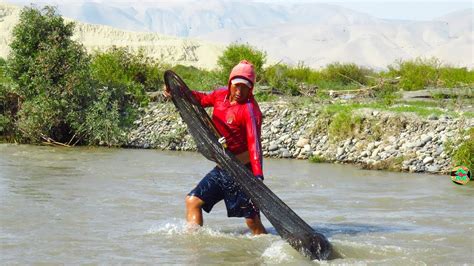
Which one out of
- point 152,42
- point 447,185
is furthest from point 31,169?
point 152,42

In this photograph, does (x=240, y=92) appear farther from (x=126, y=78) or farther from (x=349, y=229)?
(x=126, y=78)

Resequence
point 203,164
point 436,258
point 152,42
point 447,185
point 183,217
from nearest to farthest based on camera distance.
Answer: point 436,258, point 183,217, point 447,185, point 203,164, point 152,42

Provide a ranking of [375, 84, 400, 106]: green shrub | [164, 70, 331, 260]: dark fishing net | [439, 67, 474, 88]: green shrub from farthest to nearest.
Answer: [439, 67, 474, 88]: green shrub
[375, 84, 400, 106]: green shrub
[164, 70, 331, 260]: dark fishing net

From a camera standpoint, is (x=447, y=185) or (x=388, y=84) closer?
(x=447, y=185)

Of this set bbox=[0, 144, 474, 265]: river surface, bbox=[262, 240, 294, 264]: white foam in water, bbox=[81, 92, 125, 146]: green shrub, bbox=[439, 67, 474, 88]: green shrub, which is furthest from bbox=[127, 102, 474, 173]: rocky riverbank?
bbox=[439, 67, 474, 88]: green shrub

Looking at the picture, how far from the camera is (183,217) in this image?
10.0 m

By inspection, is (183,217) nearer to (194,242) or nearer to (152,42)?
(194,242)

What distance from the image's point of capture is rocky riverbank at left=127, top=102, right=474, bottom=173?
51.4ft

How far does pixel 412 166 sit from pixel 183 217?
6.56 m

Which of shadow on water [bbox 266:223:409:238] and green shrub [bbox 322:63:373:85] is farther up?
green shrub [bbox 322:63:373:85]

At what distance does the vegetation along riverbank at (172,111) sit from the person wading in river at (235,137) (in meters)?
7.27

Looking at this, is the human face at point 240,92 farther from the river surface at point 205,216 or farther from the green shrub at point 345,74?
the green shrub at point 345,74

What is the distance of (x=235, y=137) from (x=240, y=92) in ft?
1.46

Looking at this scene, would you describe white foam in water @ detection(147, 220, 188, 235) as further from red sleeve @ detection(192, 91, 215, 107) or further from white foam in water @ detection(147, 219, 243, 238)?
red sleeve @ detection(192, 91, 215, 107)
